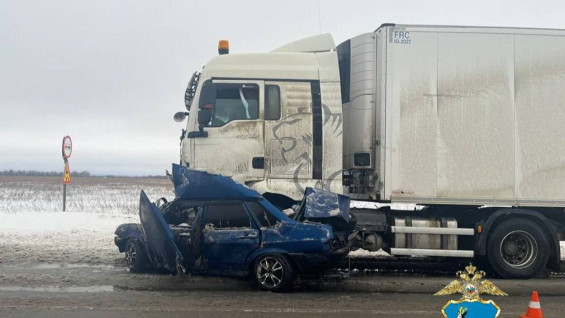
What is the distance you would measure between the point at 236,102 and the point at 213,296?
316 centimetres

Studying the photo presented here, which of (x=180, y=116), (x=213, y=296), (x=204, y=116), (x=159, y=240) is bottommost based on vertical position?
(x=213, y=296)

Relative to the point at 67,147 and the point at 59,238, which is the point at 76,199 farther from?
the point at 59,238

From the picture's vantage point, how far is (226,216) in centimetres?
749

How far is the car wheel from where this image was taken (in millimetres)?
7023

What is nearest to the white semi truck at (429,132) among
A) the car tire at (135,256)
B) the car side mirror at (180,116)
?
the car side mirror at (180,116)

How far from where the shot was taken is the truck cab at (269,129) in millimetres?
7973

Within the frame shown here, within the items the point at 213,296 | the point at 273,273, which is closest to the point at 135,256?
the point at 213,296

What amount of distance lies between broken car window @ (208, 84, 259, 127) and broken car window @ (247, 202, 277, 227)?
152cm

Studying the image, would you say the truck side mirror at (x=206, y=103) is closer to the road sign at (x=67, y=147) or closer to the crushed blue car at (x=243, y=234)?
the crushed blue car at (x=243, y=234)

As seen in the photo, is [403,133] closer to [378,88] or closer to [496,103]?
[378,88]

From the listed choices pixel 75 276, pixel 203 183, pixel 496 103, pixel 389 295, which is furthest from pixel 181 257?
pixel 496 103

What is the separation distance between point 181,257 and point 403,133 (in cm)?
403

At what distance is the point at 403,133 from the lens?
796 centimetres

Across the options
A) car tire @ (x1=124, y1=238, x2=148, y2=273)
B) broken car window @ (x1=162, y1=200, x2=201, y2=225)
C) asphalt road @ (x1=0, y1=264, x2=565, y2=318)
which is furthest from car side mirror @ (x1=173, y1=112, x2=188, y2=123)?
asphalt road @ (x1=0, y1=264, x2=565, y2=318)
